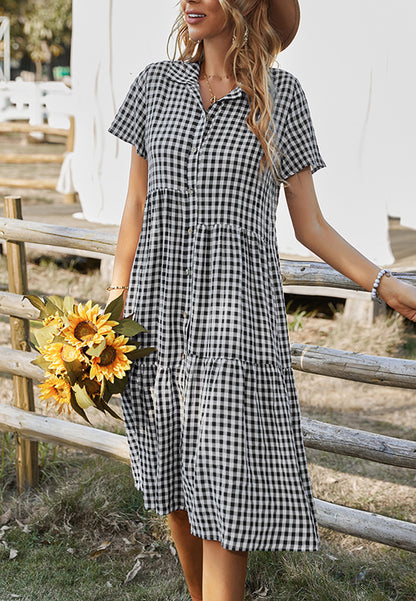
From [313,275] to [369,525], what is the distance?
965 mm

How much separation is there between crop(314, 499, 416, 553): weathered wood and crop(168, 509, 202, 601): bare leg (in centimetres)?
82

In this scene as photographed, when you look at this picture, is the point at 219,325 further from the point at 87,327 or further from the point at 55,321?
the point at 55,321

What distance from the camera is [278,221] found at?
6.08 meters

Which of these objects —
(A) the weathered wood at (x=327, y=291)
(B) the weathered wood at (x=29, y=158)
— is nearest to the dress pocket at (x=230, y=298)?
(A) the weathered wood at (x=327, y=291)

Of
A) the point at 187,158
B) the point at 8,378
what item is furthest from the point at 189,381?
the point at 8,378

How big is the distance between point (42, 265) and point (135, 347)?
5.67 metres

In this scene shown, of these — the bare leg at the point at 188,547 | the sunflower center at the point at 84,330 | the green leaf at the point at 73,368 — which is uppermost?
the sunflower center at the point at 84,330

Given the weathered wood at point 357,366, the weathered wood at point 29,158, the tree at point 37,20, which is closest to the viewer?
the weathered wood at point 357,366

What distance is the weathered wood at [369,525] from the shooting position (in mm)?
2930

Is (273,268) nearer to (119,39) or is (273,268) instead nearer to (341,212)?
(341,212)

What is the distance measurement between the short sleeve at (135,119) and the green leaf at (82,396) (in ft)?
2.19

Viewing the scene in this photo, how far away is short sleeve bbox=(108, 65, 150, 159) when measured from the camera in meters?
2.25

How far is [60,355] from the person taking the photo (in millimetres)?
2125

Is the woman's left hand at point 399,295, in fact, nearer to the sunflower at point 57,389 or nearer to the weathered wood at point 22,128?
the sunflower at point 57,389
